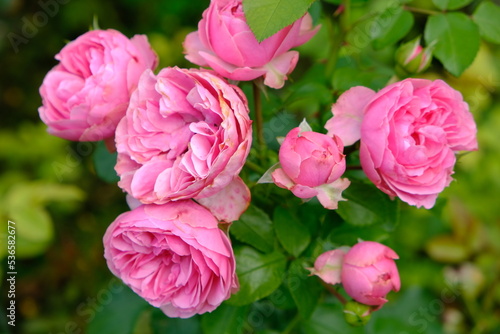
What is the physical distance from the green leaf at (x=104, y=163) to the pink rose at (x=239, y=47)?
38 centimetres

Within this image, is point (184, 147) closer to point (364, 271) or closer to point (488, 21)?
point (364, 271)

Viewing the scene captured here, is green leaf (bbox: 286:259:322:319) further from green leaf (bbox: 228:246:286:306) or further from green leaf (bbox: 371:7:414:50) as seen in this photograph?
green leaf (bbox: 371:7:414:50)

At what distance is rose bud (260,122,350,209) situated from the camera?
2.33 feet

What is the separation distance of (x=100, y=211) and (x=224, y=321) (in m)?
1.63

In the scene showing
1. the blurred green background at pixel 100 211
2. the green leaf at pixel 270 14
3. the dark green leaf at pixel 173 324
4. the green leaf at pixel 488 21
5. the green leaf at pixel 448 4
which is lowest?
the blurred green background at pixel 100 211

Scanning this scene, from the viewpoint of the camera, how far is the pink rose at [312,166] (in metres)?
0.71

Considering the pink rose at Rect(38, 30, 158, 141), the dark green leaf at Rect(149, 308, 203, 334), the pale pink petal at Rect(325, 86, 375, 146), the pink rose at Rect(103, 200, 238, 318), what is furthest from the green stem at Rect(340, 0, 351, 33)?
the dark green leaf at Rect(149, 308, 203, 334)

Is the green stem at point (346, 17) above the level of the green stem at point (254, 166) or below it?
above

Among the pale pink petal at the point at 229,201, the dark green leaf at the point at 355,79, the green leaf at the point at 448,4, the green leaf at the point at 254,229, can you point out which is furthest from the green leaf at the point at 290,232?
the green leaf at the point at 448,4

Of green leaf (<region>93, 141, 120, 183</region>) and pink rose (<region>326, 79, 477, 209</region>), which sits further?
green leaf (<region>93, 141, 120, 183</region>)

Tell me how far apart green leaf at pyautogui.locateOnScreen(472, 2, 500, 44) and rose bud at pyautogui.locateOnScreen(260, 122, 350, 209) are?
15.9 inches

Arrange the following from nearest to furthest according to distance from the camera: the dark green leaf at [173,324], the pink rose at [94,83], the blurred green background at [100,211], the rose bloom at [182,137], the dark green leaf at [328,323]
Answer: the rose bloom at [182,137], the pink rose at [94,83], the dark green leaf at [328,323], the dark green leaf at [173,324], the blurred green background at [100,211]

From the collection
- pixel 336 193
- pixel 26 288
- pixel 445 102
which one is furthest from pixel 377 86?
pixel 26 288

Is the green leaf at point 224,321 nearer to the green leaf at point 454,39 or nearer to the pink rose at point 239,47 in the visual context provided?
the pink rose at point 239,47
